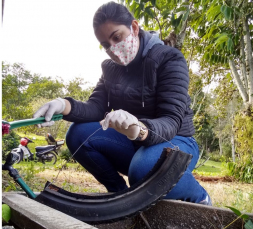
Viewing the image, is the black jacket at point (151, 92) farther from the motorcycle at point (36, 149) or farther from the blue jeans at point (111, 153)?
the motorcycle at point (36, 149)

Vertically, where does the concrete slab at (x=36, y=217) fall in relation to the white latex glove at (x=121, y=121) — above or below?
below

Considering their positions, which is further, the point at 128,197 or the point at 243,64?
the point at 243,64

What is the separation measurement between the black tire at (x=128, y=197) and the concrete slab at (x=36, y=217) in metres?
0.17

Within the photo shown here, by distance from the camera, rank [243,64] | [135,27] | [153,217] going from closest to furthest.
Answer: [153,217] < [135,27] < [243,64]

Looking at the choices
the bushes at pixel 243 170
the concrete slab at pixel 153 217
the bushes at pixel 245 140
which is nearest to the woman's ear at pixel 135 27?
the concrete slab at pixel 153 217

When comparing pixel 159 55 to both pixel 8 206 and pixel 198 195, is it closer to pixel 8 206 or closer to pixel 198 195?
Answer: pixel 198 195

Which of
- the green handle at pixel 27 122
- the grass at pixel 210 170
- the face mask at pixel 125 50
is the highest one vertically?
the face mask at pixel 125 50

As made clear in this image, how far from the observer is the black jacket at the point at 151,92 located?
1.09 metres

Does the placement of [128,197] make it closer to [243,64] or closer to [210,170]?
[243,64]

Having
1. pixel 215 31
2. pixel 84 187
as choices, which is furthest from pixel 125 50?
pixel 84 187

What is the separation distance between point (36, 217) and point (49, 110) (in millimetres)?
450

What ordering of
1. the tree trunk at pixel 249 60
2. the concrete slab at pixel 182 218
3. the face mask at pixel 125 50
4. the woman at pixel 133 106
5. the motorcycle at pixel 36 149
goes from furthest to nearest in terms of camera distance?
the tree trunk at pixel 249 60 < the motorcycle at pixel 36 149 < the face mask at pixel 125 50 < the woman at pixel 133 106 < the concrete slab at pixel 182 218

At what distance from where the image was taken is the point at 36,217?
26.7 inches

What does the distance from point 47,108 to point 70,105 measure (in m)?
0.16
